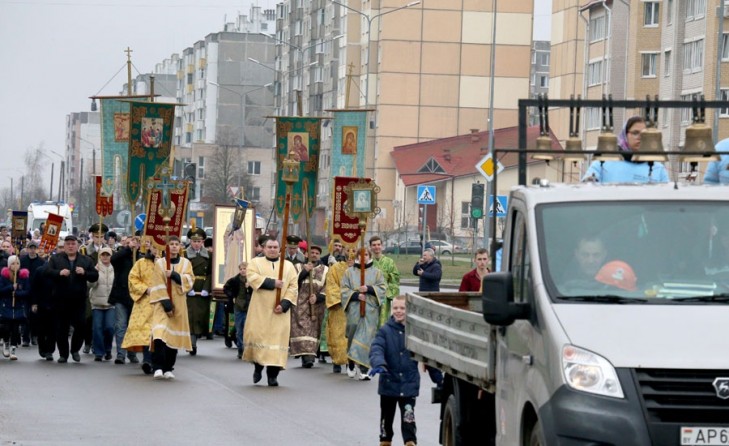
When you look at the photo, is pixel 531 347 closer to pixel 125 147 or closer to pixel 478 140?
pixel 125 147

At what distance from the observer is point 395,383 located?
13727 mm

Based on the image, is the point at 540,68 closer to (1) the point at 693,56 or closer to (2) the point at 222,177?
(2) the point at 222,177

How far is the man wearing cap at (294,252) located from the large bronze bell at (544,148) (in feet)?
53.0

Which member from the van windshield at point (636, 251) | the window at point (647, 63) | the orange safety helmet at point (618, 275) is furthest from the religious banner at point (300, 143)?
the window at point (647, 63)

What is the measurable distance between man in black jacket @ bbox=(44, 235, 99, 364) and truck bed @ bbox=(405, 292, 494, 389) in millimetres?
12522

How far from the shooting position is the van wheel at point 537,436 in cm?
860

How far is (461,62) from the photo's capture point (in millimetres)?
100625

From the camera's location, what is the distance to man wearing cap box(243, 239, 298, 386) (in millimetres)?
21281

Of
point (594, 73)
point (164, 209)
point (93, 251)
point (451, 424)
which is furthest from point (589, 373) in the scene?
point (594, 73)

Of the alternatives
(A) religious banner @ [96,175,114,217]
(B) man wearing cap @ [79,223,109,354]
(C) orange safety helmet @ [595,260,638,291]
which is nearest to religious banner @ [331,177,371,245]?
(B) man wearing cap @ [79,223,109,354]

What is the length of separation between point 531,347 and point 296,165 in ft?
47.9

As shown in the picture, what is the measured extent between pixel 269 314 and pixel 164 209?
3964mm

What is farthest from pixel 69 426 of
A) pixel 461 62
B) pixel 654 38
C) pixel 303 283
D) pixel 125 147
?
pixel 461 62

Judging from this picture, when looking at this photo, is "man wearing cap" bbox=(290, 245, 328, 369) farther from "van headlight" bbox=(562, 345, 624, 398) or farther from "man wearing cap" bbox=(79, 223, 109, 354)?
"van headlight" bbox=(562, 345, 624, 398)
